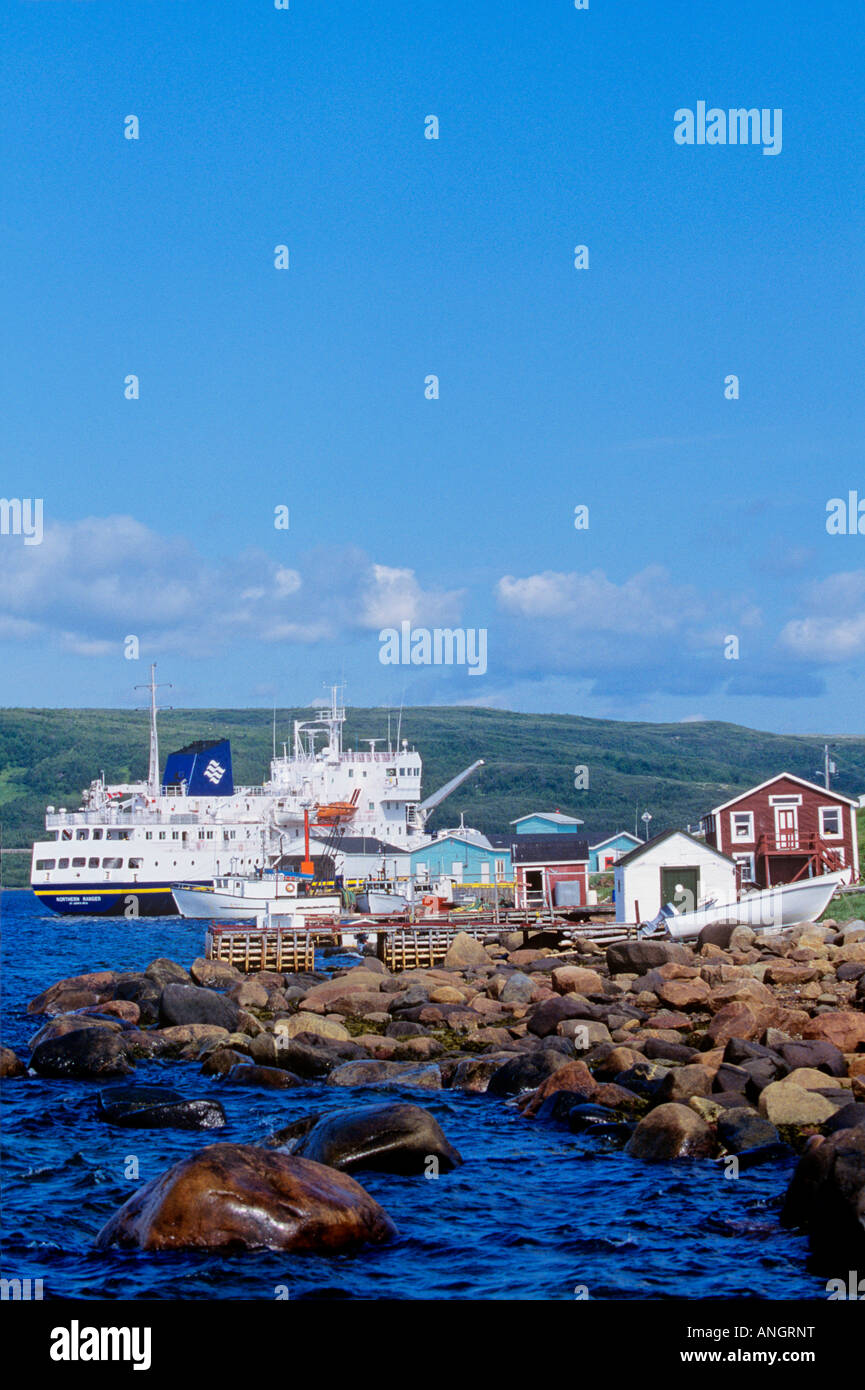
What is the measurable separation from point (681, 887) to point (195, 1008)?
63.6 feet

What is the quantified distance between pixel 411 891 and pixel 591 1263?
44.1m

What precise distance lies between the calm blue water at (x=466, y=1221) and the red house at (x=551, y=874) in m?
30.6

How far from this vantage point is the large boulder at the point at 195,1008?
1045 inches

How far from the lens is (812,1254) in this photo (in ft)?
39.6

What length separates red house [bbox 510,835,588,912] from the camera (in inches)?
1969

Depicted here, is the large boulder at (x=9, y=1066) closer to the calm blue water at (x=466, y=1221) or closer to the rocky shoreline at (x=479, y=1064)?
the rocky shoreline at (x=479, y=1064)

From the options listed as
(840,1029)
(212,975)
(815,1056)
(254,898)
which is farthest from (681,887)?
(254,898)

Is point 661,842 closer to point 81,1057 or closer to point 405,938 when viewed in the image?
point 405,938

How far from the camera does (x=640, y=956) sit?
32656 millimetres
